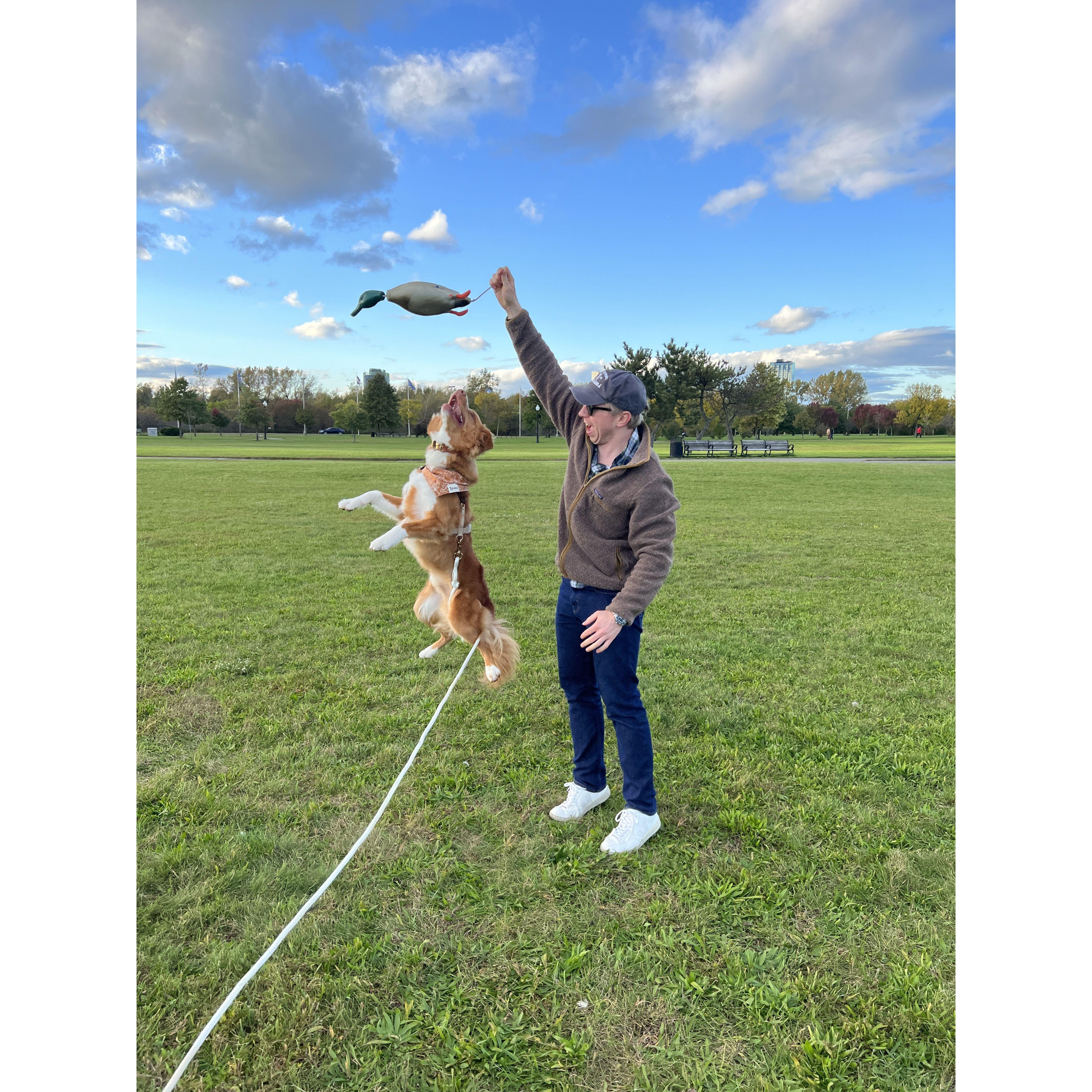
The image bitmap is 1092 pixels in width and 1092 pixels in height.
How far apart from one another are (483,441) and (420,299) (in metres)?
0.64

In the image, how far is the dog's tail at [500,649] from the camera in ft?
10.6

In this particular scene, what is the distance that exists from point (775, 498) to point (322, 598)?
1533 centimetres

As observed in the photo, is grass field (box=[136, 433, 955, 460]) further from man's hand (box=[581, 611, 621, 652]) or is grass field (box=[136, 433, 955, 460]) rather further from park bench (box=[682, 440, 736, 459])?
park bench (box=[682, 440, 736, 459])

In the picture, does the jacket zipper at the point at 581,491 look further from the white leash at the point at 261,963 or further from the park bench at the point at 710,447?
the park bench at the point at 710,447

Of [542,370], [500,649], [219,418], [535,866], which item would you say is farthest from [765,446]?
[500,649]

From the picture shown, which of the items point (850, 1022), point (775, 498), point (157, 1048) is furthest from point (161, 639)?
point (775, 498)

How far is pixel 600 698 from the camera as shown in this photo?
4.18 meters

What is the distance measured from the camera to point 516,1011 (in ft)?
9.09

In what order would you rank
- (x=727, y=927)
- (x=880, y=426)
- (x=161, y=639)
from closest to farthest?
(x=727, y=927)
(x=161, y=639)
(x=880, y=426)

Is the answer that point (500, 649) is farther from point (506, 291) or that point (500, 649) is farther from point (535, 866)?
Answer: point (506, 291)

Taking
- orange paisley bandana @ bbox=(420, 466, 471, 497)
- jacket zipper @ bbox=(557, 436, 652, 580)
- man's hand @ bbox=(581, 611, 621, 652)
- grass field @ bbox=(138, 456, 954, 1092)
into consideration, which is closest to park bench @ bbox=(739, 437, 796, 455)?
grass field @ bbox=(138, 456, 954, 1092)

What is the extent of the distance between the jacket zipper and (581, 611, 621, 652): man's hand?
373mm

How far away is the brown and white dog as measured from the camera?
2631mm

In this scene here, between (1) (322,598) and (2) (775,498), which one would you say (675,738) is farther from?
(2) (775,498)
